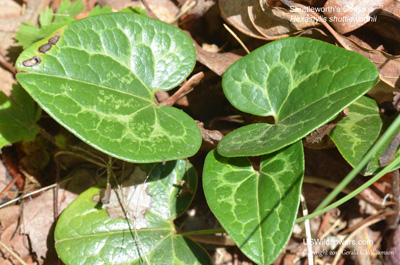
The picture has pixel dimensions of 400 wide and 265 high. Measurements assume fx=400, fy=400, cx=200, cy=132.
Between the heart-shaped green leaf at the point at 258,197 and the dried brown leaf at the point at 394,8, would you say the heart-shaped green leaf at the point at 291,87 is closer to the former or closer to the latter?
the heart-shaped green leaf at the point at 258,197

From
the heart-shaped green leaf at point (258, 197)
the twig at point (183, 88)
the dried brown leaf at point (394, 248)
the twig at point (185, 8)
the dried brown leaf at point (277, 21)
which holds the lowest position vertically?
the dried brown leaf at point (394, 248)

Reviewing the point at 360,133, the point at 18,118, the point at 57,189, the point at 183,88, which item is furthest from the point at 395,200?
the point at 18,118

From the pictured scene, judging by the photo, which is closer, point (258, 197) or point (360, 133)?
point (258, 197)

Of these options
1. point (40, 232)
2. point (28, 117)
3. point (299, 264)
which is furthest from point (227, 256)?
point (28, 117)

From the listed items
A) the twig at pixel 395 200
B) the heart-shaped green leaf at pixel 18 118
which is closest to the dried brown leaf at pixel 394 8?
the twig at pixel 395 200

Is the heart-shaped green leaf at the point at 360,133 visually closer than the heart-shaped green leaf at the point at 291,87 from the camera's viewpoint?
No

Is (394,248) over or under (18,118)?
under

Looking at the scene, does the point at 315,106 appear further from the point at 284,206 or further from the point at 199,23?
the point at 199,23

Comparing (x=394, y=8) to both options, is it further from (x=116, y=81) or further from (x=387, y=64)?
(x=116, y=81)
